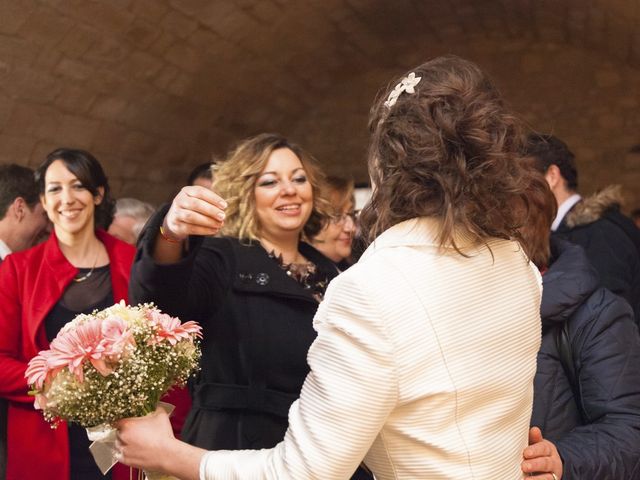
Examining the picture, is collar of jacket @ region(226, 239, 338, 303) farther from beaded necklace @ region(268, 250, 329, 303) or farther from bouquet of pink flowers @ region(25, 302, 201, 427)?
bouquet of pink flowers @ region(25, 302, 201, 427)

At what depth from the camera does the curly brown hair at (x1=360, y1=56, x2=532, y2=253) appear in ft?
4.58

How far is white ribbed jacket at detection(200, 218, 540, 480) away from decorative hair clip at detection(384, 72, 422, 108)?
0.72ft

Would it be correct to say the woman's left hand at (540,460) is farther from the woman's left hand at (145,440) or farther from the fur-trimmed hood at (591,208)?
the fur-trimmed hood at (591,208)

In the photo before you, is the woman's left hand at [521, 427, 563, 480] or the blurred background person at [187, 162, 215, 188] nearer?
the woman's left hand at [521, 427, 563, 480]

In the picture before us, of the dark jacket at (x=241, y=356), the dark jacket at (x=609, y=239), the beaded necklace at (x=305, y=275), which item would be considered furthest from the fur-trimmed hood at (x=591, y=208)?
the dark jacket at (x=241, y=356)

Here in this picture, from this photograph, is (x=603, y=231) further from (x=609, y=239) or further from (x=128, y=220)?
(x=128, y=220)

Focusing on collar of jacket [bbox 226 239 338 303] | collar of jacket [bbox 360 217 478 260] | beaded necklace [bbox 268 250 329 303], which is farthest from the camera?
beaded necklace [bbox 268 250 329 303]

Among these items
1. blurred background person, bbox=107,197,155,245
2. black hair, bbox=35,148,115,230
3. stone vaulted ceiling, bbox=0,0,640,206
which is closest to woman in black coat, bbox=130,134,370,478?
black hair, bbox=35,148,115,230

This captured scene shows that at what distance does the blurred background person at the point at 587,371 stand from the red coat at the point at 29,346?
1777 millimetres

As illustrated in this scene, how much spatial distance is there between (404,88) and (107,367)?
760mm

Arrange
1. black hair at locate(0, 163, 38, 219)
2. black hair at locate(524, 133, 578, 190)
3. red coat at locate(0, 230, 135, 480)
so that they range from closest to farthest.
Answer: black hair at locate(524, 133, 578, 190) < red coat at locate(0, 230, 135, 480) < black hair at locate(0, 163, 38, 219)

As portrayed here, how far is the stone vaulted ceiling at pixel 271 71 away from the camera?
18.4 ft

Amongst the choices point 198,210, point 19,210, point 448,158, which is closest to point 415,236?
point 448,158

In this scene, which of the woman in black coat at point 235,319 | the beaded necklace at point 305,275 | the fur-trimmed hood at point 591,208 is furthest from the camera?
the fur-trimmed hood at point 591,208
